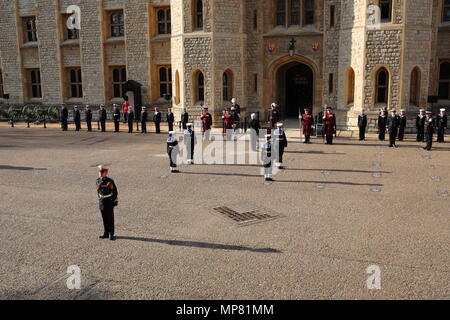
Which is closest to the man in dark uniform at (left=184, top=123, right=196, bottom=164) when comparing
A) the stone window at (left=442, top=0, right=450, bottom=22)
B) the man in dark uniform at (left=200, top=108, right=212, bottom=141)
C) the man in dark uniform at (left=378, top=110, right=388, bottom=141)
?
the man in dark uniform at (left=200, top=108, right=212, bottom=141)

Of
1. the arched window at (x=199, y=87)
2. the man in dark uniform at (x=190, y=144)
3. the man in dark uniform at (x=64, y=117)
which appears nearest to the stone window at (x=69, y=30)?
the man in dark uniform at (x=64, y=117)

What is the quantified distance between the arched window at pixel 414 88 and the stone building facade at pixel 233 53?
0.15ft

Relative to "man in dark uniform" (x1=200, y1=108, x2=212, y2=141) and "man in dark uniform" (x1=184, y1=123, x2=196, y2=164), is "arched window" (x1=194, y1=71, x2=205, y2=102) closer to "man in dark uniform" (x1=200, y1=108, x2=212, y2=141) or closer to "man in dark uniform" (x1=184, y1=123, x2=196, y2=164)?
"man in dark uniform" (x1=200, y1=108, x2=212, y2=141)

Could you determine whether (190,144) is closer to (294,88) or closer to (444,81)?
(294,88)

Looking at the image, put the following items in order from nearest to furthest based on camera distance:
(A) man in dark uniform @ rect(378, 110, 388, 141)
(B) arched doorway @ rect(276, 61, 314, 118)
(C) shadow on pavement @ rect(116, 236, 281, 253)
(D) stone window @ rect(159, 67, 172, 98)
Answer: (C) shadow on pavement @ rect(116, 236, 281, 253) → (A) man in dark uniform @ rect(378, 110, 388, 141) → (B) arched doorway @ rect(276, 61, 314, 118) → (D) stone window @ rect(159, 67, 172, 98)

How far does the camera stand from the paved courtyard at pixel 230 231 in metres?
6.61

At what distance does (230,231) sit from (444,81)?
17.7m

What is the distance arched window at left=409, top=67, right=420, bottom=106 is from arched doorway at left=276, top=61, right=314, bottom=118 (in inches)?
234

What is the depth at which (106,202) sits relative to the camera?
8523 millimetres

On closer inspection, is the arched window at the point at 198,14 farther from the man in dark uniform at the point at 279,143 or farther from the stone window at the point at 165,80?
the man in dark uniform at the point at 279,143

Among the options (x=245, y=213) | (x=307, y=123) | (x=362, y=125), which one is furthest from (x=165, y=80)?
(x=245, y=213)

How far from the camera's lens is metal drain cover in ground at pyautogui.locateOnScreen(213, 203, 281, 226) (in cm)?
948

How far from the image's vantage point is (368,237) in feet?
27.4

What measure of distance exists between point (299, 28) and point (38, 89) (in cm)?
1803
